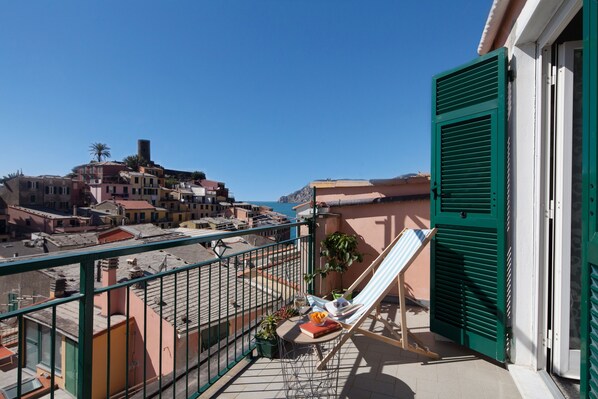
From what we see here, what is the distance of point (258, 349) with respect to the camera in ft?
9.07

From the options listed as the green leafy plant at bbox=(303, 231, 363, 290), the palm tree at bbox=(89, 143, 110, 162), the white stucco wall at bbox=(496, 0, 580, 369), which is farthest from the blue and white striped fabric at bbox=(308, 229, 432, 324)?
the palm tree at bbox=(89, 143, 110, 162)

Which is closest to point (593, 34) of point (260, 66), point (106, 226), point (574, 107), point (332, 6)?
point (574, 107)

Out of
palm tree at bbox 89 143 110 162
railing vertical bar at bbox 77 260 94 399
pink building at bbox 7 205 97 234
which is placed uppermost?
palm tree at bbox 89 143 110 162

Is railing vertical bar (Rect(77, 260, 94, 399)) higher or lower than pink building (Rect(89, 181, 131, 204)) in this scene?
lower

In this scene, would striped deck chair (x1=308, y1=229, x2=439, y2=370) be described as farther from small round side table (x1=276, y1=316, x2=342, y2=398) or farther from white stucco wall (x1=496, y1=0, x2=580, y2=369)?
white stucco wall (x1=496, y1=0, x2=580, y2=369)

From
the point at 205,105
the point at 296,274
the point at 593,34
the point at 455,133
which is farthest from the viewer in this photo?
the point at 205,105

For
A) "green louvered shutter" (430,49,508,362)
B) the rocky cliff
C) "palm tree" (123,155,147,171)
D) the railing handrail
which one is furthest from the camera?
"palm tree" (123,155,147,171)

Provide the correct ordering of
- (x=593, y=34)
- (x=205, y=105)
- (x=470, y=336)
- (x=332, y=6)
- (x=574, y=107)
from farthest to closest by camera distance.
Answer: (x=205, y=105), (x=332, y=6), (x=470, y=336), (x=574, y=107), (x=593, y=34)

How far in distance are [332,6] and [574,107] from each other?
7.26 m

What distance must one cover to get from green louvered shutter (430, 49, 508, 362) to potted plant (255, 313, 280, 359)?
1594 millimetres

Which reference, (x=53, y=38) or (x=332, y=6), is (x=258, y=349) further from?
(x=53, y=38)

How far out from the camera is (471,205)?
266 centimetres

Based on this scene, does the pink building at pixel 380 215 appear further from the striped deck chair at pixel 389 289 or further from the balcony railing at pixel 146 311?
the striped deck chair at pixel 389 289

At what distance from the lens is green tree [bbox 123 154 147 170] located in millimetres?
58688
